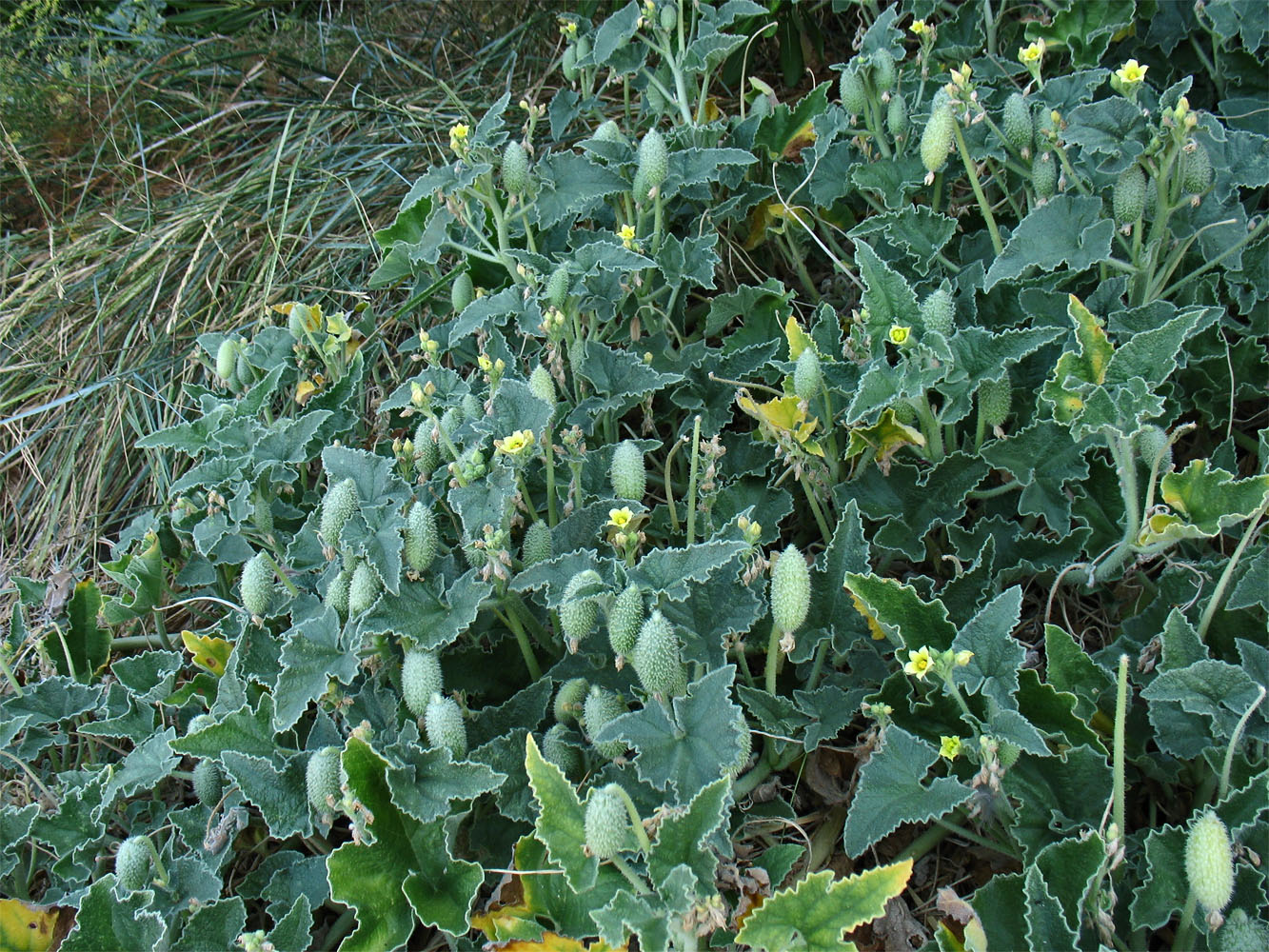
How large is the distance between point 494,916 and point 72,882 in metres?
0.79

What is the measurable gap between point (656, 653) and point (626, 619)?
0.21 ft

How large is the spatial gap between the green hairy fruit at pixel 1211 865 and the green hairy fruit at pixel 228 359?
1977 millimetres

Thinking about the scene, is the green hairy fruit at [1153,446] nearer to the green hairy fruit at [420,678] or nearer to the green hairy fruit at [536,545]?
the green hairy fruit at [536,545]

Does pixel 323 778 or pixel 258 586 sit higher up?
pixel 258 586

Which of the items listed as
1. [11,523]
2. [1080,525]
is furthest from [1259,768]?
[11,523]

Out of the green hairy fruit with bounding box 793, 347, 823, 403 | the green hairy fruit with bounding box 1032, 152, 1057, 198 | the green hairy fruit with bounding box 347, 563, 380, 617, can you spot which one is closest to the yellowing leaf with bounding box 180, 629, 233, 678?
the green hairy fruit with bounding box 347, 563, 380, 617

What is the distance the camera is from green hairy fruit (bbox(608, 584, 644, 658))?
4.93 feet

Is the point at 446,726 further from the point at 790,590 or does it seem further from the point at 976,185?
the point at 976,185

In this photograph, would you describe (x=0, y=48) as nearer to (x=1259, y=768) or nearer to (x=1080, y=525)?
(x=1080, y=525)

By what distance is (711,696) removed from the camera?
149cm

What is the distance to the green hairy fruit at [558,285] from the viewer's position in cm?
198

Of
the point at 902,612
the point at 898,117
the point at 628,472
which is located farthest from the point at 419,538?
the point at 898,117

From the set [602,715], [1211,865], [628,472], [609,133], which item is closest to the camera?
[1211,865]

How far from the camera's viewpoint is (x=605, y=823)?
135cm
